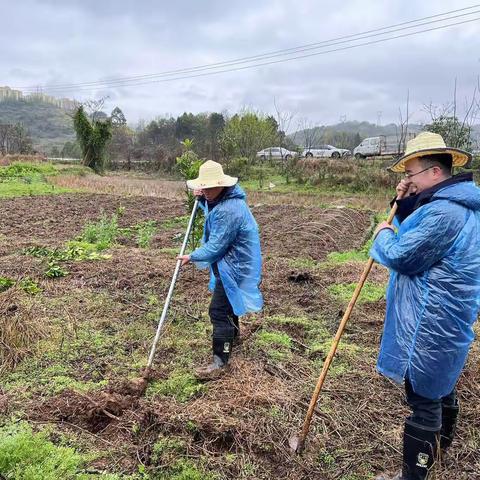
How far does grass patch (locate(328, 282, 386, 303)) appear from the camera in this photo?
5.63 m

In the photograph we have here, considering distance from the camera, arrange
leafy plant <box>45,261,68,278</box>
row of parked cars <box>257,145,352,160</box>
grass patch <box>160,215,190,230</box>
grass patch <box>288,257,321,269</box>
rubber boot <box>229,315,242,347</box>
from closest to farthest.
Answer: rubber boot <box>229,315,242,347</box>
leafy plant <box>45,261,68,278</box>
grass patch <box>288,257,321,269</box>
grass patch <box>160,215,190,230</box>
row of parked cars <box>257,145,352,160</box>

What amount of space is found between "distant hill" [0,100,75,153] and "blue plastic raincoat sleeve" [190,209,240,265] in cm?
8933

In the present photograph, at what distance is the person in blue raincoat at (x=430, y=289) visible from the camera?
2.20 meters

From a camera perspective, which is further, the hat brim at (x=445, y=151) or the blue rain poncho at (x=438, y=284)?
the hat brim at (x=445, y=151)

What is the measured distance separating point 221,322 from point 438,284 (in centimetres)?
191

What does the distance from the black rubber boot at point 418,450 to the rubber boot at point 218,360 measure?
1.62 meters

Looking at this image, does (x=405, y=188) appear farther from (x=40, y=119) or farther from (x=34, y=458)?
(x=40, y=119)

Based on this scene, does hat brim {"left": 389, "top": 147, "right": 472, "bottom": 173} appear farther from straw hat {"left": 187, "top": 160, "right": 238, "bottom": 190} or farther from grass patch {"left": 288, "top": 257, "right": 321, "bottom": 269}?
grass patch {"left": 288, "top": 257, "right": 321, "bottom": 269}

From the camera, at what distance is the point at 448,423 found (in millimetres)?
2607

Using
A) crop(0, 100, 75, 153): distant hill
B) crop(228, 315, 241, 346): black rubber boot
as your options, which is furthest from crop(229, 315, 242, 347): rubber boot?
crop(0, 100, 75, 153): distant hill

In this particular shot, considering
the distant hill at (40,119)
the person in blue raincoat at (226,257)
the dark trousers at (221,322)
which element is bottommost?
the dark trousers at (221,322)

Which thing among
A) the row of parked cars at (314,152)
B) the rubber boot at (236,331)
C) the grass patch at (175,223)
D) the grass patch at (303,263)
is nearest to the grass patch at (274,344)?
the rubber boot at (236,331)

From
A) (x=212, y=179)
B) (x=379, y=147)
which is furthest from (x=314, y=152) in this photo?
(x=212, y=179)

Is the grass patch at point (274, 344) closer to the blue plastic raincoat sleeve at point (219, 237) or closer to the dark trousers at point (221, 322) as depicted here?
the dark trousers at point (221, 322)
